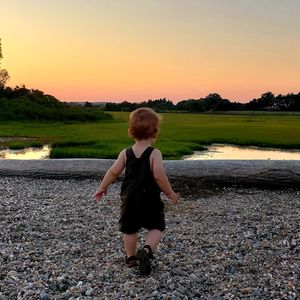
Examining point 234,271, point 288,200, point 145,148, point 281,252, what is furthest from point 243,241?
point 288,200

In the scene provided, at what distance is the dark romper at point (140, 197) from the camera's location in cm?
553

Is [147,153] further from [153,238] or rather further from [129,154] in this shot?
[153,238]

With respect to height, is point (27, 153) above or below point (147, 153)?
below

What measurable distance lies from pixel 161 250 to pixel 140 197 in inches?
55.1

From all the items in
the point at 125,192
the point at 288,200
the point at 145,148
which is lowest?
the point at 288,200

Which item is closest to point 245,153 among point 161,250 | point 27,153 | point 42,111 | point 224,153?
point 224,153

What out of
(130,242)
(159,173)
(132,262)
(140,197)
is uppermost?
(159,173)

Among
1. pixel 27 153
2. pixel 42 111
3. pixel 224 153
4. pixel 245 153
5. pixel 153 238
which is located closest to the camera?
pixel 153 238

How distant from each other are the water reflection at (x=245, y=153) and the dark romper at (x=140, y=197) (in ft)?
54.4

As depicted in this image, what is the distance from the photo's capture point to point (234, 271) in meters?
5.87

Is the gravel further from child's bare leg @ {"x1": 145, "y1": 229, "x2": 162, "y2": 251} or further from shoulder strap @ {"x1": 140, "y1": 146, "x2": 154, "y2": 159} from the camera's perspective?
shoulder strap @ {"x1": 140, "y1": 146, "x2": 154, "y2": 159}

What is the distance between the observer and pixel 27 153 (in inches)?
910

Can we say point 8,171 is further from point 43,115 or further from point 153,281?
point 43,115

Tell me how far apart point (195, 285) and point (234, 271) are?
739 mm
